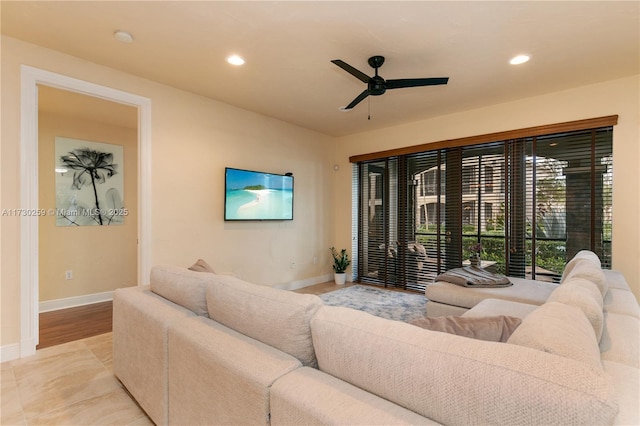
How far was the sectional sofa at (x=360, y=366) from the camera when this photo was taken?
0.71 meters

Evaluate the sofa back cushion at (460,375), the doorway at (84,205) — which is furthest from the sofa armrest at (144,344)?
the doorway at (84,205)

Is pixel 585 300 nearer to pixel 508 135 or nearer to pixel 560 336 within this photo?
pixel 560 336

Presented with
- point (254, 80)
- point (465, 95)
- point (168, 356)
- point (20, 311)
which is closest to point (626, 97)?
point (465, 95)

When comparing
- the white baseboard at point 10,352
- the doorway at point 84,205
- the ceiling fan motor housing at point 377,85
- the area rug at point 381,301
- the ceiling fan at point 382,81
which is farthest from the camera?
the doorway at point 84,205

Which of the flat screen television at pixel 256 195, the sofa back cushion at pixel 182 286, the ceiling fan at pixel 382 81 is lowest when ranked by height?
the sofa back cushion at pixel 182 286

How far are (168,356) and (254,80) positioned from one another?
9.16ft

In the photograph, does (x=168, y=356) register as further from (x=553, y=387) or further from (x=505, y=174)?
(x=505, y=174)

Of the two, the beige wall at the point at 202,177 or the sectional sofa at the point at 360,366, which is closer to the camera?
the sectional sofa at the point at 360,366

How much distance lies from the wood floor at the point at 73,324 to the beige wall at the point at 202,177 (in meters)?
0.49

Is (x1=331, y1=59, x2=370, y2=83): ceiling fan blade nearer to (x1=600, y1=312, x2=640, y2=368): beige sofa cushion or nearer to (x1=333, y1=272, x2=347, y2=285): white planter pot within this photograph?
(x1=600, y1=312, x2=640, y2=368): beige sofa cushion

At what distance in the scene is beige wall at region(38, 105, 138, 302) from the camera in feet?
12.9

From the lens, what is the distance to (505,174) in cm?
402

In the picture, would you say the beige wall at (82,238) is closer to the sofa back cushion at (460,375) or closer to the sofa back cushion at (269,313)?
the sofa back cushion at (269,313)

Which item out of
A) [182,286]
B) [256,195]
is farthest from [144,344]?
[256,195]
